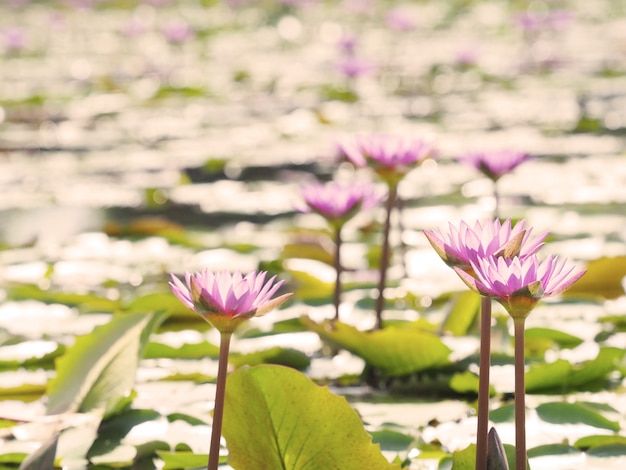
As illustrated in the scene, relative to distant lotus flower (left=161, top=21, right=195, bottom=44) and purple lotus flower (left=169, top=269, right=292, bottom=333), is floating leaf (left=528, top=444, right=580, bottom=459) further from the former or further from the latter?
distant lotus flower (left=161, top=21, right=195, bottom=44)


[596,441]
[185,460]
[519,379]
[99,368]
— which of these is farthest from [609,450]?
[99,368]

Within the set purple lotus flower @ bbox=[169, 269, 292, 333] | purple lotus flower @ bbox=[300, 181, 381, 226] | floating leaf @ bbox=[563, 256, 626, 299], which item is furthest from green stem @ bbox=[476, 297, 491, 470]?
floating leaf @ bbox=[563, 256, 626, 299]

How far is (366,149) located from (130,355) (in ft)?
1.35

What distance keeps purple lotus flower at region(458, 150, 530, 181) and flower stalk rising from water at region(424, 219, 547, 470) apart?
69cm

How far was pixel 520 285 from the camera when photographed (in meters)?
0.70

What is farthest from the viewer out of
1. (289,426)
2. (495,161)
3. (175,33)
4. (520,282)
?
(175,33)

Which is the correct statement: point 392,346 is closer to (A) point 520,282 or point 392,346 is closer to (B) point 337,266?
(B) point 337,266

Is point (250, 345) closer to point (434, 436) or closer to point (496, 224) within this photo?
point (434, 436)

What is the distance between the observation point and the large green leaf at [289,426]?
0.81 m

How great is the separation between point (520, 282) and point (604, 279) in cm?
101

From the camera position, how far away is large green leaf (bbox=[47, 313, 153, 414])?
107 cm

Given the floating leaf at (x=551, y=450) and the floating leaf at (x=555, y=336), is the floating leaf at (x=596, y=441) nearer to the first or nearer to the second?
the floating leaf at (x=551, y=450)

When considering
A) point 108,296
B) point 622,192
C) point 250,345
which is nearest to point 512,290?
point 250,345

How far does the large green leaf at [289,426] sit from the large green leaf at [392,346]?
0.32m
